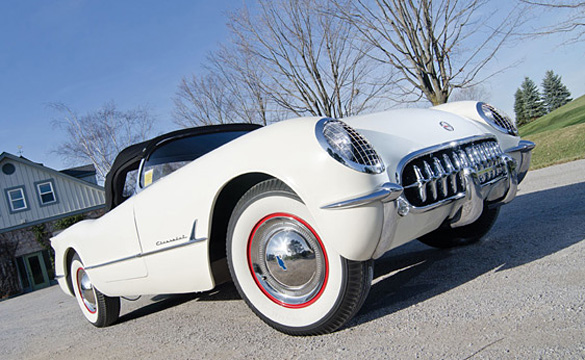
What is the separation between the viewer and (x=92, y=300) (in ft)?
11.7

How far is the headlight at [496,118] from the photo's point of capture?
284 centimetres

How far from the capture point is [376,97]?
12055 millimetres

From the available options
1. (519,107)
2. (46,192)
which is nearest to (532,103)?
(519,107)

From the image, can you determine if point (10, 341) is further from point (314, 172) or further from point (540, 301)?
point (540, 301)

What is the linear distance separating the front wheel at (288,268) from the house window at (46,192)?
22198 millimetres

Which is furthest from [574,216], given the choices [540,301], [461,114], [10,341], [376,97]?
[376,97]

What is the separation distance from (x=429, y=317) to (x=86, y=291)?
2995 millimetres

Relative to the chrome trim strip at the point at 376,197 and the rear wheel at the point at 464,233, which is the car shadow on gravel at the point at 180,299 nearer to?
the rear wheel at the point at 464,233

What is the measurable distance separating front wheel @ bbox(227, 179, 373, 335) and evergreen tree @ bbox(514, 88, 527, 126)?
253ft

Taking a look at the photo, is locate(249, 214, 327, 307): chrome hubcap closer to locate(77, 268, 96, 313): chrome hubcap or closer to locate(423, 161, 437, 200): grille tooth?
locate(423, 161, 437, 200): grille tooth

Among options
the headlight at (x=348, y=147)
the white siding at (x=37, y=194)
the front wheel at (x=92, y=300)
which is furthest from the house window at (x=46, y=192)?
the headlight at (x=348, y=147)

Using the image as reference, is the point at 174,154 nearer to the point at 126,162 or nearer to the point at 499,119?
the point at 126,162

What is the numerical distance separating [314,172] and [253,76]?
38.3ft

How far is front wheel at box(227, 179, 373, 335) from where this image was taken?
75.8 inches
